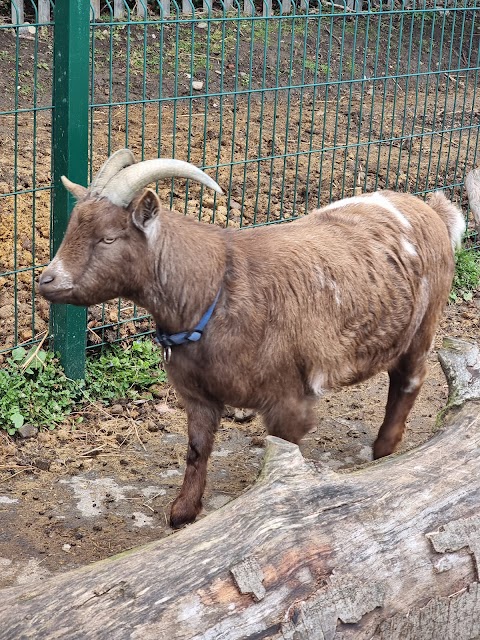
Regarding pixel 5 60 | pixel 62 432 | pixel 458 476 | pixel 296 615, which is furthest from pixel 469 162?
pixel 296 615

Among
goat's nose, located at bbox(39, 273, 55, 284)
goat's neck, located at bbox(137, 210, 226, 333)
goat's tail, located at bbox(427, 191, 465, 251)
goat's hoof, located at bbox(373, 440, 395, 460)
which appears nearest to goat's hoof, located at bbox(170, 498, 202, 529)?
goat's neck, located at bbox(137, 210, 226, 333)

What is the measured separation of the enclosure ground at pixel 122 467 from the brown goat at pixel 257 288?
40 cm

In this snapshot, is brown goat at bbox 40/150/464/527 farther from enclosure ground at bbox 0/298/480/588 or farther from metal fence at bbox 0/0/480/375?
metal fence at bbox 0/0/480/375

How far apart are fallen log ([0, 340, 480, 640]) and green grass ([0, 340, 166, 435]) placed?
242 centimetres

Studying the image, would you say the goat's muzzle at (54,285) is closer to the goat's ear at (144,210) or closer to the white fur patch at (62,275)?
the white fur patch at (62,275)

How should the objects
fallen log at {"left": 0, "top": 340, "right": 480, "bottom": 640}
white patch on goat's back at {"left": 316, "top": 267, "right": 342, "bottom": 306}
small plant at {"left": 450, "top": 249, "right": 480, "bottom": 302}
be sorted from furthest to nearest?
small plant at {"left": 450, "top": 249, "right": 480, "bottom": 302}
white patch on goat's back at {"left": 316, "top": 267, "right": 342, "bottom": 306}
fallen log at {"left": 0, "top": 340, "right": 480, "bottom": 640}

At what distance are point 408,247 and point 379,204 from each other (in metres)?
0.30

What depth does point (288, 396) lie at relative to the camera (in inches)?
184

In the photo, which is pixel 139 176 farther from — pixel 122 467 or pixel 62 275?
pixel 122 467

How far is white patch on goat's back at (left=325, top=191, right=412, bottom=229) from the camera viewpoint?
5152 millimetres

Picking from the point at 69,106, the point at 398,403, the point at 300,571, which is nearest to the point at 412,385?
the point at 398,403

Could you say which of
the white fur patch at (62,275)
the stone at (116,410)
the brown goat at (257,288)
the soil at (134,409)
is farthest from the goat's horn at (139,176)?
the stone at (116,410)

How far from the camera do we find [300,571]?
3287mm

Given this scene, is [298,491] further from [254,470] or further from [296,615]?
[254,470]
